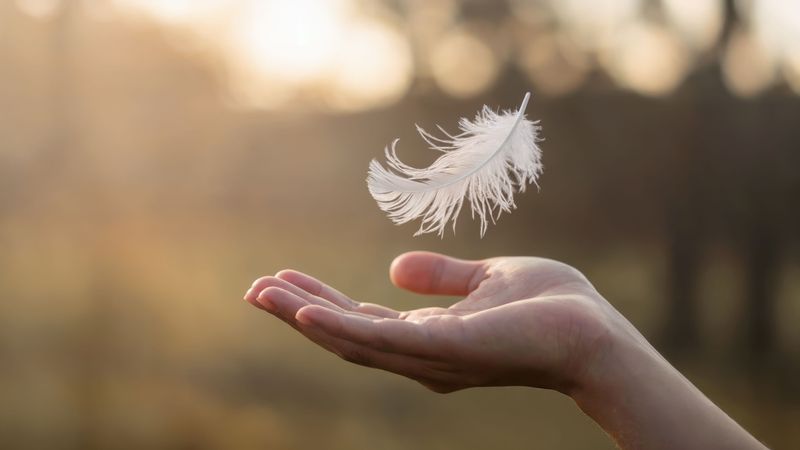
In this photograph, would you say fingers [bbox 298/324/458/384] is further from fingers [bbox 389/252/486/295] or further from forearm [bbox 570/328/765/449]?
fingers [bbox 389/252/486/295]

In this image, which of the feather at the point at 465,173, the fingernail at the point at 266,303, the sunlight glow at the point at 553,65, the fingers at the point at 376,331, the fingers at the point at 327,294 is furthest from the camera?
the sunlight glow at the point at 553,65

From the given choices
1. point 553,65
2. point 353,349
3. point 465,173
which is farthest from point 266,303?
point 553,65

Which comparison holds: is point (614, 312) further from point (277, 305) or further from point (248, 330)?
point (248, 330)

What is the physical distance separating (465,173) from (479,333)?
3.02ft

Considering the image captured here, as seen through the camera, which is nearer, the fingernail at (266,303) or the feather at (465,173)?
the fingernail at (266,303)

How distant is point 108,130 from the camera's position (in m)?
6.57

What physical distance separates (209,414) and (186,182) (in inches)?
83.7

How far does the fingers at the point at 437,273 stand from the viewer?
2.14 metres

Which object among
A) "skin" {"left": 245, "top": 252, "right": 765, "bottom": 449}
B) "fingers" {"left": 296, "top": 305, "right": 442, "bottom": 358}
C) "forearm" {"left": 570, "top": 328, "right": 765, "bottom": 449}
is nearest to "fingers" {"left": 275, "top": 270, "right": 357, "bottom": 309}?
"skin" {"left": 245, "top": 252, "right": 765, "bottom": 449}

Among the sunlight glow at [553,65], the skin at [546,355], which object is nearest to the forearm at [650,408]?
the skin at [546,355]

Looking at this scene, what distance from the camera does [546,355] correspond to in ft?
5.31

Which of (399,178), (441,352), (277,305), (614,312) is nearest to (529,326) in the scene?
(441,352)

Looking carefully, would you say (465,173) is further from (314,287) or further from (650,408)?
(650,408)

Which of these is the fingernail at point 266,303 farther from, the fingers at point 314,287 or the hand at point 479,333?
the fingers at point 314,287
